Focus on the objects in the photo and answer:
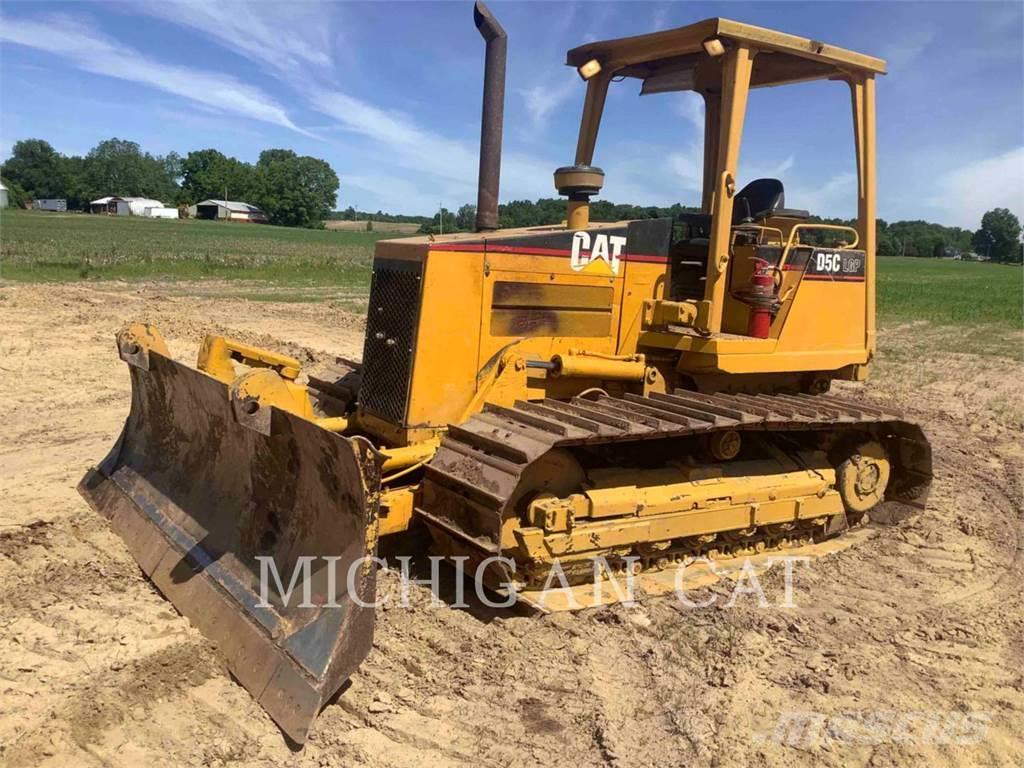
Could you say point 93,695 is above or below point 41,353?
below

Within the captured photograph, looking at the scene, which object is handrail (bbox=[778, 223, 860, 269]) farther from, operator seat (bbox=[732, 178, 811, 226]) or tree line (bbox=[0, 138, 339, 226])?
tree line (bbox=[0, 138, 339, 226])

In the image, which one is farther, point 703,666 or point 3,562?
point 3,562

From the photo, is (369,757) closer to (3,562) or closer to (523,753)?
(523,753)

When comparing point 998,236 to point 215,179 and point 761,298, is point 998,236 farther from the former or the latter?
point 761,298

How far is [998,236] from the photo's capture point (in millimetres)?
108562

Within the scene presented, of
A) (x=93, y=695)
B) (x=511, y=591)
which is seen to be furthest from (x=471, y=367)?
(x=93, y=695)

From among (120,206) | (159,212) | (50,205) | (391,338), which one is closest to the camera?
(391,338)

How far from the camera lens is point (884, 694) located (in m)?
3.94

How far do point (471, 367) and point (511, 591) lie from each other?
1308 mm

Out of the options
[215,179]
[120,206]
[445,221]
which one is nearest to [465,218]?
[445,221]

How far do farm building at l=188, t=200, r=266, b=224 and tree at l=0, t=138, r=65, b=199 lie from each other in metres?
18.1

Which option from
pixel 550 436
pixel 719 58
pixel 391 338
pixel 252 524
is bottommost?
pixel 252 524

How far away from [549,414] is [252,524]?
66.0 inches

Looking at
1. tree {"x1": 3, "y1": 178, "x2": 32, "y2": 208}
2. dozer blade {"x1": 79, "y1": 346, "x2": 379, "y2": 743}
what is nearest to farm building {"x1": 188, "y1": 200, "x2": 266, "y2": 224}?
tree {"x1": 3, "y1": 178, "x2": 32, "y2": 208}
